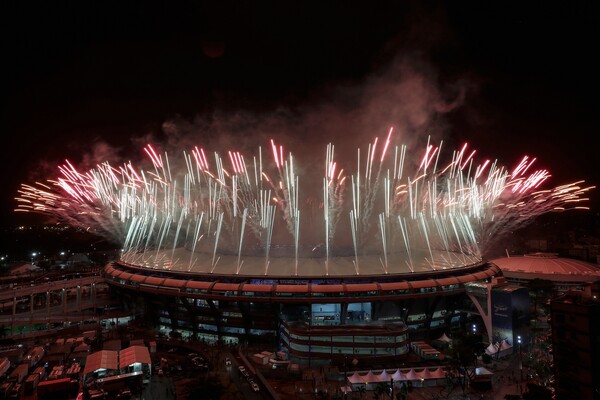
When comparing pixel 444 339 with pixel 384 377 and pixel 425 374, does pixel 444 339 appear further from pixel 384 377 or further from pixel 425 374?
pixel 384 377

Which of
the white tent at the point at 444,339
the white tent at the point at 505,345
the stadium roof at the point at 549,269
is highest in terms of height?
the stadium roof at the point at 549,269

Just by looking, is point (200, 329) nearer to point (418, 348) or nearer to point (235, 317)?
point (235, 317)

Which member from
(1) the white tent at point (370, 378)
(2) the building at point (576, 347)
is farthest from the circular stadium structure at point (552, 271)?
(1) the white tent at point (370, 378)

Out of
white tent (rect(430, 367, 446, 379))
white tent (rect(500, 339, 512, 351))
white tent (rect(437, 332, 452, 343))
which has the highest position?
white tent (rect(500, 339, 512, 351))

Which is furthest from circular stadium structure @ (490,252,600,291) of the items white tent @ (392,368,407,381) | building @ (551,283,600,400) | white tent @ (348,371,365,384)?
white tent @ (348,371,365,384)

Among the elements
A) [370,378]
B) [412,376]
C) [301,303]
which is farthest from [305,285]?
[412,376]

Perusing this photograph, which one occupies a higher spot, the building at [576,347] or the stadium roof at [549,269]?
the stadium roof at [549,269]

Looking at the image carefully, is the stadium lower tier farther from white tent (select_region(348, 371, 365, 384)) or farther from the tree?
white tent (select_region(348, 371, 365, 384))

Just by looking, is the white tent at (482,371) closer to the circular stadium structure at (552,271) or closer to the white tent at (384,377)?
the white tent at (384,377)
